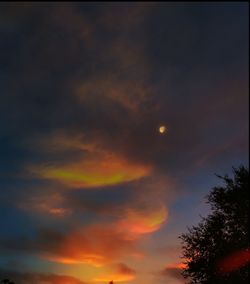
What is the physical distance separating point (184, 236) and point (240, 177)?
8553 mm

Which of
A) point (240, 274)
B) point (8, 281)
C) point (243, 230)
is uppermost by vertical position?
point (8, 281)

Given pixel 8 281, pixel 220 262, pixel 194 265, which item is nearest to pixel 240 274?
pixel 220 262

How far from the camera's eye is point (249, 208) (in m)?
40.9

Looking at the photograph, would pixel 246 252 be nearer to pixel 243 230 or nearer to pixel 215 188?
pixel 243 230

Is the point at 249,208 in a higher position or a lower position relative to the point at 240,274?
higher

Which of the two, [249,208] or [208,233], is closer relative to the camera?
[249,208]

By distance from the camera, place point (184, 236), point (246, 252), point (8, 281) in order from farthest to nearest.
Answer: point (8, 281) < point (184, 236) < point (246, 252)

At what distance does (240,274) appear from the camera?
4134 centimetres

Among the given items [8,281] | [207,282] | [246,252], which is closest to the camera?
[246,252]

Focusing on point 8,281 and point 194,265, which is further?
point 8,281

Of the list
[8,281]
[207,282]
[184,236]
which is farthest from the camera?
[8,281]

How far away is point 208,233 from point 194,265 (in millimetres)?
3355

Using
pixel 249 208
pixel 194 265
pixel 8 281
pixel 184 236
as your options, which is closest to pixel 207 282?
pixel 194 265

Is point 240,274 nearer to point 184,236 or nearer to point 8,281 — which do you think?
point 184,236
